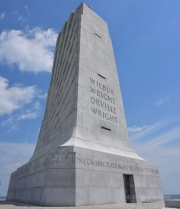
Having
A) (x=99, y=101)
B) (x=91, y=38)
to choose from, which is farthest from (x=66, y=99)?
(x=91, y=38)

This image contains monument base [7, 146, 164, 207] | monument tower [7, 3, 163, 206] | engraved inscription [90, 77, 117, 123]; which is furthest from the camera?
engraved inscription [90, 77, 117, 123]

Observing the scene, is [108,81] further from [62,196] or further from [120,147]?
[62,196]

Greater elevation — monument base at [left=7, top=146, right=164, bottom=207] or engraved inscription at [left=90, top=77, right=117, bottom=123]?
engraved inscription at [left=90, top=77, right=117, bottom=123]

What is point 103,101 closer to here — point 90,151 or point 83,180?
point 90,151

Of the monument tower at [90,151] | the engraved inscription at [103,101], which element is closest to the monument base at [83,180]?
the monument tower at [90,151]

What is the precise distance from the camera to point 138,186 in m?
9.34

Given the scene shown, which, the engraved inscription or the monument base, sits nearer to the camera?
the monument base

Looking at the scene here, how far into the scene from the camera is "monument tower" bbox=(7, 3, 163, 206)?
702 centimetres

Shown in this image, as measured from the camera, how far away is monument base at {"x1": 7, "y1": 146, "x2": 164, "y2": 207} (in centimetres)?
674

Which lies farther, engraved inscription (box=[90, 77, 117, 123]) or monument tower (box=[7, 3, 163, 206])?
engraved inscription (box=[90, 77, 117, 123])

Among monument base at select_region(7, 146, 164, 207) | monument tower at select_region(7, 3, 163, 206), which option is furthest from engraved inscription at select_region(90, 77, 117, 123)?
monument base at select_region(7, 146, 164, 207)

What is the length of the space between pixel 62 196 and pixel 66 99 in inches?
257

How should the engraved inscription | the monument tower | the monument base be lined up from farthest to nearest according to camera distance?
the engraved inscription
the monument tower
the monument base

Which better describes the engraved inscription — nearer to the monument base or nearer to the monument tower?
the monument tower
